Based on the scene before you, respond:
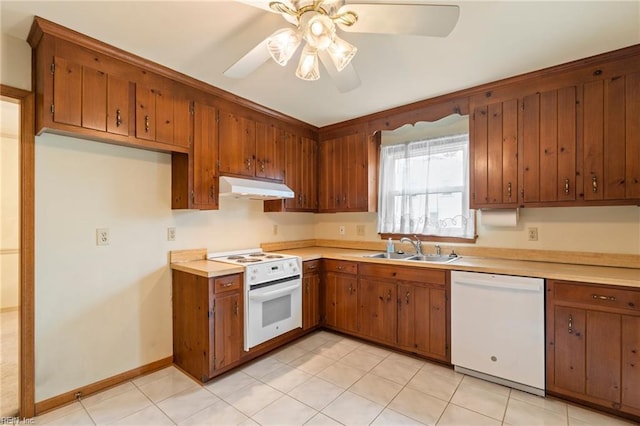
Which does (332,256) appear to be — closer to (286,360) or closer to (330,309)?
(330,309)

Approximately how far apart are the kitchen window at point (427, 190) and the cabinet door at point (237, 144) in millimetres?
1559

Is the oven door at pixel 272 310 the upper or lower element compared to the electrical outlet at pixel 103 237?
lower

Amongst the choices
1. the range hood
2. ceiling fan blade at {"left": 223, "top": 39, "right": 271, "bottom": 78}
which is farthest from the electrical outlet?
ceiling fan blade at {"left": 223, "top": 39, "right": 271, "bottom": 78}

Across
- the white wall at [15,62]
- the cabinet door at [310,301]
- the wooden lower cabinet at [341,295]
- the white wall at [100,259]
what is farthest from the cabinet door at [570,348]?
the white wall at [15,62]

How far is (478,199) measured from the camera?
2684 millimetres

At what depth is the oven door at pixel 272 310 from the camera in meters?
2.54

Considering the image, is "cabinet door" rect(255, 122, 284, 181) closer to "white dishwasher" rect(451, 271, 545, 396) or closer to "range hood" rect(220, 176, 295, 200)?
"range hood" rect(220, 176, 295, 200)

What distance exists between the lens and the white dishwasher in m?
2.15

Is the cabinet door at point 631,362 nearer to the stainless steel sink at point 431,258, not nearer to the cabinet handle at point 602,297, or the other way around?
the cabinet handle at point 602,297

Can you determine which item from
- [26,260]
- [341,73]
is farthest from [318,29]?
[26,260]

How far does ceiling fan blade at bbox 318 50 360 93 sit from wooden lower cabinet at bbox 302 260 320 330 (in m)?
1.88

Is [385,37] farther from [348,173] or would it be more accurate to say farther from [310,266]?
[310,266]

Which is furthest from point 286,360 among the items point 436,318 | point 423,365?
point 436,318

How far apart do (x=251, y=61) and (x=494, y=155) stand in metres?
2.15
